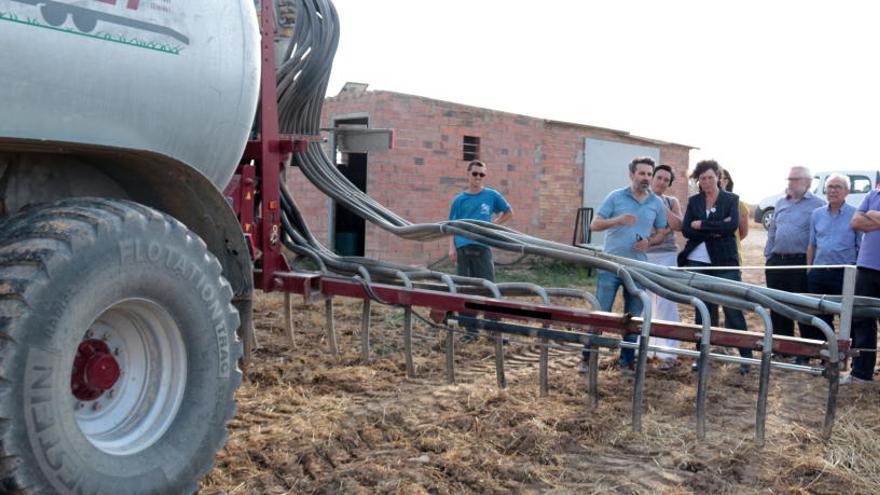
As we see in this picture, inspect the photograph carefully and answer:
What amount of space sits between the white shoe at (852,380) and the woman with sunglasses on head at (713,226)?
653mm

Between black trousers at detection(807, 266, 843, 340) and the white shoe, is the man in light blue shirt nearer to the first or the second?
black trousers at detection(807, 266, 843, 340)

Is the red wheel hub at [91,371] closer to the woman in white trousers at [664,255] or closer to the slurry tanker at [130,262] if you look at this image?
the slurry tanker at [130,262]

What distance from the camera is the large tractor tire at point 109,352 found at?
2.15m

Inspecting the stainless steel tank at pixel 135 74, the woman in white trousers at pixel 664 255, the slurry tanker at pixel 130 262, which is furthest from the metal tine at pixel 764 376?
the stainless steel tank at pixel 135 74

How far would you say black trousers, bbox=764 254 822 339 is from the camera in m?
6.04

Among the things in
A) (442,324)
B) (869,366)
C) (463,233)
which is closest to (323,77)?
(463,233)

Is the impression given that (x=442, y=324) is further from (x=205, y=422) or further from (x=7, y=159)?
(x=7, y=159)

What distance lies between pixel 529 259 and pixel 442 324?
8.82 metres

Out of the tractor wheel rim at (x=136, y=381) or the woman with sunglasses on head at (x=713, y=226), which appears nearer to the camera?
the tractor wheel rim at (x=136, y=381)

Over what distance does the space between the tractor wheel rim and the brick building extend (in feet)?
26.1

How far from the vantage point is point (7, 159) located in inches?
105

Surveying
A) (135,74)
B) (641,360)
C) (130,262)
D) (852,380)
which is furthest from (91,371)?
(852,380)

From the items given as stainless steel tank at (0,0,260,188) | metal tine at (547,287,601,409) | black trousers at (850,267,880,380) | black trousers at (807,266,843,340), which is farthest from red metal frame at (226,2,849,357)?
black trousers at (807,266,843,340)

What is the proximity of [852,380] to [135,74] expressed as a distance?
5.21m
